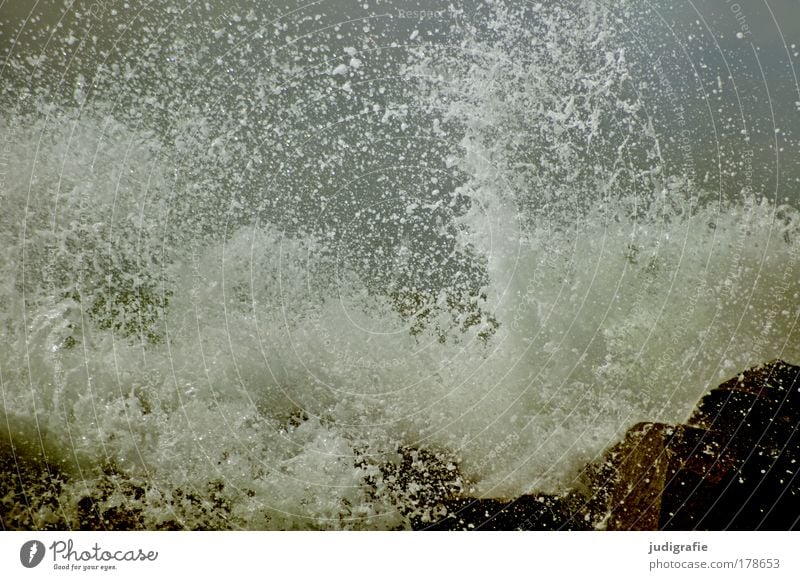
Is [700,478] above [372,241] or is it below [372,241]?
below

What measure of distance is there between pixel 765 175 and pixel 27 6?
103cm

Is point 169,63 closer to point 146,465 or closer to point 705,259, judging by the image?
point 146,465

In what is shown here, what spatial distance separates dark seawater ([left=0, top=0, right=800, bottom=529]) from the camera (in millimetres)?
646

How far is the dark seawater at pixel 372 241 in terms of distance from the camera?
646 mm

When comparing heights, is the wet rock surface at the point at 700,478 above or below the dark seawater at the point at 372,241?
below

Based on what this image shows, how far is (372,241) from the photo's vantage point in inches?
26.5

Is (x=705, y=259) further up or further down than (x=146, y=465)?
further up

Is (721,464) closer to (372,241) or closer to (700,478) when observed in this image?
(700,478)

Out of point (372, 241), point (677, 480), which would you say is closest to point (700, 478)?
point (677, 480)

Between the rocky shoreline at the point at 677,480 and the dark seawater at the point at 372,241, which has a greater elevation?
the dark seawater at the point at 372,241

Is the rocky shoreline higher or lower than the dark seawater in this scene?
lower

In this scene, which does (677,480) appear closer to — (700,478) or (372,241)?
(700,478)

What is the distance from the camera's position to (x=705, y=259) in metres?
0.69


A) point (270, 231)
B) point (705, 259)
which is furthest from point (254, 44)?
point (705, 259)
